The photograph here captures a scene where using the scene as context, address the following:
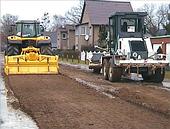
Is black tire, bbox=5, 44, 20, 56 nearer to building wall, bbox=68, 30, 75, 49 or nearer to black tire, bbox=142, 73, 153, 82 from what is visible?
black tire, bbox=142, 73, 153, 82

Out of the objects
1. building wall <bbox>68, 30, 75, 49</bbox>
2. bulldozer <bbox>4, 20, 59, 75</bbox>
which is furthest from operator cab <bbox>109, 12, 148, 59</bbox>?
building wall <bbox>68, 30, 75, 49</bbox>

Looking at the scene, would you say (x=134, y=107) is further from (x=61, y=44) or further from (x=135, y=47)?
(x=61, y=44)

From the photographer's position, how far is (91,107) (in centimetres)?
1170

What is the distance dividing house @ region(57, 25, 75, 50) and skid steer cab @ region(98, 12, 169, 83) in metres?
62.1

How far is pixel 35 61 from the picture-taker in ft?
75.4

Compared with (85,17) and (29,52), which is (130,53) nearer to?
(29,52)

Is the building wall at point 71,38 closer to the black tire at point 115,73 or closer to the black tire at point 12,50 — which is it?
the black tire at point 12,50

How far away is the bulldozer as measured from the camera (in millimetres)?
22672

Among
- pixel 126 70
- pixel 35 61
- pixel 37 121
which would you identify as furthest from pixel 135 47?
pixel 37 121

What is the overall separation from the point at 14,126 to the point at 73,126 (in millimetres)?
1250

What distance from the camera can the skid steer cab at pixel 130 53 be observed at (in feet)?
63.9

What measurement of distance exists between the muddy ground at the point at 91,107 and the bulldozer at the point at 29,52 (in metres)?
5.30

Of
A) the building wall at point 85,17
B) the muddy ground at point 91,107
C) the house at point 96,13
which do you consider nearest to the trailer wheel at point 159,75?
the muddy ground at point 91,107

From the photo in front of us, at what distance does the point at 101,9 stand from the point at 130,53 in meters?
46.6
